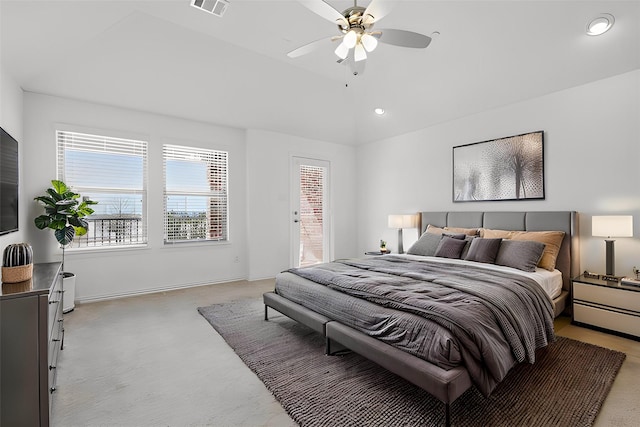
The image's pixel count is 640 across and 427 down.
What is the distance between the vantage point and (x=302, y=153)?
592 centimetres

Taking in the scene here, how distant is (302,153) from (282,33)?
2.55 metres

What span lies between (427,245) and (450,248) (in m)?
0.41

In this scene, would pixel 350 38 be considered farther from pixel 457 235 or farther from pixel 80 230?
pixel 80 230

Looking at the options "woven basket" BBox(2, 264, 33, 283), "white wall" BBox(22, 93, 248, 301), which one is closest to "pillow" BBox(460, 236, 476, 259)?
"white wall" BBox(22, 93, 248, 301)

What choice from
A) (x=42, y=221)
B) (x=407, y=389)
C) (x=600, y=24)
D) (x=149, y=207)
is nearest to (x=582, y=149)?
(x=600, y=24)

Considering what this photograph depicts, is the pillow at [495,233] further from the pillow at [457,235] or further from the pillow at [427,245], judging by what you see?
the pillow at [427,245]

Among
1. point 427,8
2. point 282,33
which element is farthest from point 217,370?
point 427,8

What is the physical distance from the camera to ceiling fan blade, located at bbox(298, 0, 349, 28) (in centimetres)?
207

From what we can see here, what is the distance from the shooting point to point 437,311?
6.28ft

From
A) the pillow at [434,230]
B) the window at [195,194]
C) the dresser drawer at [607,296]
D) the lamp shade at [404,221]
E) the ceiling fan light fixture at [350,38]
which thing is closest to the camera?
the ceiling fan light fixture at [350,38]

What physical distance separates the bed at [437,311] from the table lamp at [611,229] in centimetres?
33

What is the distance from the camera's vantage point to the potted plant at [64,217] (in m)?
3.44

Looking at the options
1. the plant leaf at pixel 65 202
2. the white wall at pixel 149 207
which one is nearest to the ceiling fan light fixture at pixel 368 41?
the white wall at pixel 149 207

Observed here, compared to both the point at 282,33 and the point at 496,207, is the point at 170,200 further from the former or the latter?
the point at 496,207
